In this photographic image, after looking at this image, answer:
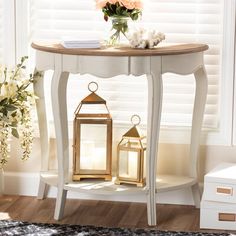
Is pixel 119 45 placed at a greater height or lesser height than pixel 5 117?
greater

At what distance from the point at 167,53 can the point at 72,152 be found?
91 centimetres

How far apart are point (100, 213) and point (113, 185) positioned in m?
0.18

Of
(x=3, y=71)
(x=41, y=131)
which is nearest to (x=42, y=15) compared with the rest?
(x=3, y=71)

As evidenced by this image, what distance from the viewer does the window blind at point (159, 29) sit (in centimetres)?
411

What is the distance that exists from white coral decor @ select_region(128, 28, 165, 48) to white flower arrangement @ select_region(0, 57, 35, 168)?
603 mm

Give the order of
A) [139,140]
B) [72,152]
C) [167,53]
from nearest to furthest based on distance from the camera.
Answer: [167,53], [139,140], [72,152]

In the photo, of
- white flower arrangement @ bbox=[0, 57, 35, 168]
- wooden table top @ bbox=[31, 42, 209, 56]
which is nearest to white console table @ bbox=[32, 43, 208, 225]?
wooden table top @ bbox=[31, 42, 209, 56]

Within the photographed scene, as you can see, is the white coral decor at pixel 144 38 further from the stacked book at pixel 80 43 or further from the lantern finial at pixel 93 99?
the lantern finial at pixel 93 99

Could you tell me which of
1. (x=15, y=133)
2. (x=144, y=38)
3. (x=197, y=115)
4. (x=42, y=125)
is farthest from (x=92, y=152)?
(x=144, y=38)

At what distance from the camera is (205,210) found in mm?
3879

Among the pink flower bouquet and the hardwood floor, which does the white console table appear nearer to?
the hardwood floor

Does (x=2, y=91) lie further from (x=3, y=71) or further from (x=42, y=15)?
(x=42, y=15)

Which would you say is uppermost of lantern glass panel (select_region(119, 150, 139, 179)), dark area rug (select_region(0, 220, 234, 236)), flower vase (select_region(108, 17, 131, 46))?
flower vase (select_region(108, 17, 131, 46))

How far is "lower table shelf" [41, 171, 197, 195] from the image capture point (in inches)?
155
